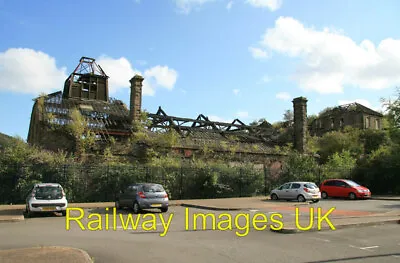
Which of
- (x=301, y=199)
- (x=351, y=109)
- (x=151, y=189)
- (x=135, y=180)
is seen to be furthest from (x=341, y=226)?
(x=351, y=109)

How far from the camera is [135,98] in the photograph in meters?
30.1

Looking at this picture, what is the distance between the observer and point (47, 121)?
26094 mm

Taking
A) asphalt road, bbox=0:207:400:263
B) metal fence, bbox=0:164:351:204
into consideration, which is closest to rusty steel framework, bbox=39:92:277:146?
metal fence, bbox=0:164:351:204

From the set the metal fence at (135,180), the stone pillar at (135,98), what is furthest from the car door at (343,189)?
the stone pillar at (135,98)

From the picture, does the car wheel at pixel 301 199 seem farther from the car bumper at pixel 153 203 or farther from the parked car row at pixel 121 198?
the car bumper at pixel 153 203

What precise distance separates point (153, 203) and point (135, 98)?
1511 cm

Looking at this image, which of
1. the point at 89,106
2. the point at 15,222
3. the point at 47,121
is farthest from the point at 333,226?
the point at 89,106

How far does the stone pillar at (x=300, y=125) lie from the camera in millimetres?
36250

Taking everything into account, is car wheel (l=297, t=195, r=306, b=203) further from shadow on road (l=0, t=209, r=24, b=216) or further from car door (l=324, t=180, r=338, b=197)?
shadow on road (l=0, t=209, r=24, b=216)

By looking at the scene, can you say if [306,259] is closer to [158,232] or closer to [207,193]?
[158,232]

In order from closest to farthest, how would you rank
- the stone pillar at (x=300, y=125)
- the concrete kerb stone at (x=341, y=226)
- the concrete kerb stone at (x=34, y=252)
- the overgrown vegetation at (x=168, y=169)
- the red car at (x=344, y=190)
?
the concrete kerb stone at (x=34, y=252)
the concrete kerb stone at (x=341, y=226)
the overgrown vegetation at (x=168, y=169)
the red car at (x=344, y=190)
the stone pillar at (x=300, y=125)

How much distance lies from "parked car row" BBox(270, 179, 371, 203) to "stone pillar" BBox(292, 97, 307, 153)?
9.89 metres

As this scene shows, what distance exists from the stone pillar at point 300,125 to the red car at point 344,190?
390 inches

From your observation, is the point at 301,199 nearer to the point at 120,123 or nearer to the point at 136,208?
the point at 136,208
